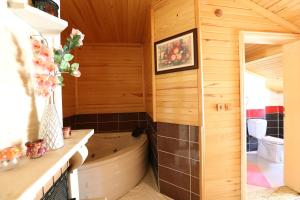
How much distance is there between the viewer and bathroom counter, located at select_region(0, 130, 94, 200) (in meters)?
0.42

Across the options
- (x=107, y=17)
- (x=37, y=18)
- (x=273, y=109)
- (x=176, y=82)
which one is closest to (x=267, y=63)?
(x=273, y=109)

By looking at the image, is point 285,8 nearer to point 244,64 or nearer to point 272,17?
point 272,17

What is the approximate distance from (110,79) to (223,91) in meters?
2.30

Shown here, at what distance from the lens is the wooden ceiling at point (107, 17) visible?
6.57 ft

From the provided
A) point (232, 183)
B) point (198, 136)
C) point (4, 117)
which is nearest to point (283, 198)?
point (232, 183)

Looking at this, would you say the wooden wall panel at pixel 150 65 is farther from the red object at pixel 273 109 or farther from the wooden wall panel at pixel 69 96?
the red object at pixel 273 109

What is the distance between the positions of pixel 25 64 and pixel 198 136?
1.58 meters

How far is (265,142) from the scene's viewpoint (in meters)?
3.32

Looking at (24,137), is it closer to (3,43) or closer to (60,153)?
(60,153)

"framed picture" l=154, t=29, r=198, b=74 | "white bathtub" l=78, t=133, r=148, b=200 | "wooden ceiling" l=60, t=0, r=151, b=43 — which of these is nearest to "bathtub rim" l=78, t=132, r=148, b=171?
"white bathtub" l=78, t=133, r=148, b=200

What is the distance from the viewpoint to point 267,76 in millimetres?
3617

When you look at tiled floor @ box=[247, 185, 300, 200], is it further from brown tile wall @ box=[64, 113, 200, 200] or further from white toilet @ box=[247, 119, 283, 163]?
white toilet @ box=[247, 119, 283, 163]

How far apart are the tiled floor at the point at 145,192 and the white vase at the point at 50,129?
5.51 ft

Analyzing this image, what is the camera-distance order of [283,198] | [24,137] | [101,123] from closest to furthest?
[24,137]
[283,198]
[101,123]
